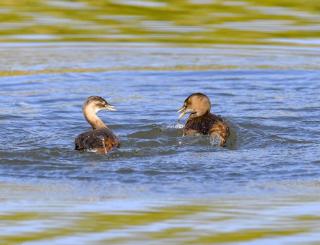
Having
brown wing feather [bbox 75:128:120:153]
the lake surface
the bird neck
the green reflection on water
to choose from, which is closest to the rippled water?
the lake surface

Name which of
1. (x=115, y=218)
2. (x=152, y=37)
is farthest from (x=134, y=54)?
(x=115, y=218)

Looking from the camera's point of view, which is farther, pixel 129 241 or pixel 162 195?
pixel 162 195

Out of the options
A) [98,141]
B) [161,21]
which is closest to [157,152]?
[98,141]

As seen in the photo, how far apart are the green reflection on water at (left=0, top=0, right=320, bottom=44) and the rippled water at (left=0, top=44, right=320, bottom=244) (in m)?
0.76

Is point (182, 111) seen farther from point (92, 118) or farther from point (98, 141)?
point (98, 141)

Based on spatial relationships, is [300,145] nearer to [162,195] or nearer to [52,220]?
[162,195]

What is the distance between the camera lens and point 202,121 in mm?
12742

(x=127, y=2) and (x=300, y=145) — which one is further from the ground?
(x=127, y=2)

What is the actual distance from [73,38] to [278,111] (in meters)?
5.58

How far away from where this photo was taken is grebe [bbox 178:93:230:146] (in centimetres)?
1224

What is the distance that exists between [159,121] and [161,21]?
6374 millimetres

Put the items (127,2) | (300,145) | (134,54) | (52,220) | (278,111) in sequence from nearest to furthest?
(52,220), (300,145), (278,111), (134,54), (127,2)

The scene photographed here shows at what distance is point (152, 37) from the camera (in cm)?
1833

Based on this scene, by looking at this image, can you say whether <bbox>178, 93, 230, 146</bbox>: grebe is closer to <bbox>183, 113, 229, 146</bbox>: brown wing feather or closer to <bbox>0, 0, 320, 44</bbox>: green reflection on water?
<bbox>183, 113, 229, 146</bbox>: brown wing feather
